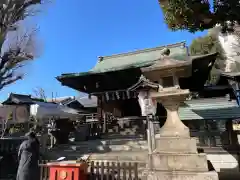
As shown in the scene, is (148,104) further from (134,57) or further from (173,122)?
(134,57)

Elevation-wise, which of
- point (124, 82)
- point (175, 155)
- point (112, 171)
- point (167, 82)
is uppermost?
point (124, 82)

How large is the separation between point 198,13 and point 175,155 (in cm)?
368

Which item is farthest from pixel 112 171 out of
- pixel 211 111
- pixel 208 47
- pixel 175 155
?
pixel 208 47

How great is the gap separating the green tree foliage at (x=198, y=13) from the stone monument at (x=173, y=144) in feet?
3.88

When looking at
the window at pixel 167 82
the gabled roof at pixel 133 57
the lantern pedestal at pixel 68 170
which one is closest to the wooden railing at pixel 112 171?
the lantern pedestal at pixel 68 170

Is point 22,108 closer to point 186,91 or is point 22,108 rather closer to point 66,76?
point 66,76

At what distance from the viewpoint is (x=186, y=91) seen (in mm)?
5867

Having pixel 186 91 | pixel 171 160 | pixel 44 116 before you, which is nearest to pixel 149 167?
pixel 171 160

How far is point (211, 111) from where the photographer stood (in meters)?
10.4

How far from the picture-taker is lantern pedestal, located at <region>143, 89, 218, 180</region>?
5.34 m

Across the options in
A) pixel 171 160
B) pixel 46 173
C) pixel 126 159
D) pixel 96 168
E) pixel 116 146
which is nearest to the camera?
pixel 171 160

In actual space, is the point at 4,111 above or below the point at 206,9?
below

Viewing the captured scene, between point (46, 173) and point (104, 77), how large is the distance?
1009 centimetres

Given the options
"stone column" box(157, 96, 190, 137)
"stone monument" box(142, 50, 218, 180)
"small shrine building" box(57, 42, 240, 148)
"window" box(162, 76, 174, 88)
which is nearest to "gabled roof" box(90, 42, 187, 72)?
"small shrine building" box(57, 42, 240, 148)
